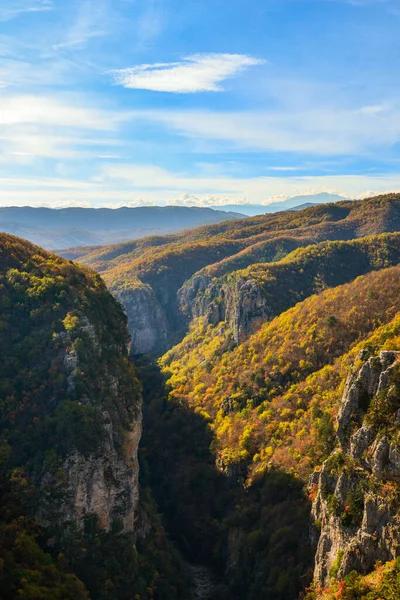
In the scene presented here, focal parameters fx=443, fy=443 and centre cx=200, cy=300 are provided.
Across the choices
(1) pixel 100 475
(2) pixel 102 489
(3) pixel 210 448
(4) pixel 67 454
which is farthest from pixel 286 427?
(4) pixel 67 454

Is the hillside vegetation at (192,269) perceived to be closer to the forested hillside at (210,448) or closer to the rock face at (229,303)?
the rock face at (229,303)

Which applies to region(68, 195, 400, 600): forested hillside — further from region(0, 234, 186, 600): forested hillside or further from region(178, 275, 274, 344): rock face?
region(0, 234, 186, 600): forested hillside

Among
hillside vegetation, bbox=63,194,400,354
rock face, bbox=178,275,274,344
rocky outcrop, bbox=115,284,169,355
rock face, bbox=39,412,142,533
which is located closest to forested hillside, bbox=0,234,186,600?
rock face, bbox=39,412,142,533

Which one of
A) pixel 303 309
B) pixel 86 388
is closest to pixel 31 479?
pixel 86 388

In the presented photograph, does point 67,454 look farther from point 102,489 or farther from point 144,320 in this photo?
point 144,320

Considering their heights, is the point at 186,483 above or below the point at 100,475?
below

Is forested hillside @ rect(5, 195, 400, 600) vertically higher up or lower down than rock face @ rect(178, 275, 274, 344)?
lower down

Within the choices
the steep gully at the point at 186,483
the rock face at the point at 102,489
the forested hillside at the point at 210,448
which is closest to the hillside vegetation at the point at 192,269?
the forested hillside at the point at 210,448

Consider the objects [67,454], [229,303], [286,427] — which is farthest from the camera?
[229,303]
